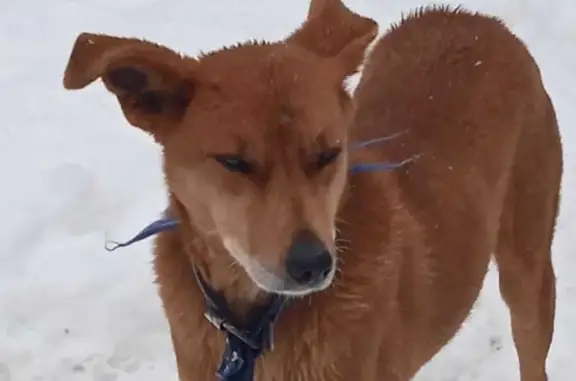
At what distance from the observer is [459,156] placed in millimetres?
4105

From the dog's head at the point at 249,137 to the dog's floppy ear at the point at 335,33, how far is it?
199 millimetres

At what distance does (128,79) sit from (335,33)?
2.48 feet

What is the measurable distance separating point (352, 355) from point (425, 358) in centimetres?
73

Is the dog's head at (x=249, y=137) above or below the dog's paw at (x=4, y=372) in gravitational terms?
above

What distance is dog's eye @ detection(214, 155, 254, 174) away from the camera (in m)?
3.13

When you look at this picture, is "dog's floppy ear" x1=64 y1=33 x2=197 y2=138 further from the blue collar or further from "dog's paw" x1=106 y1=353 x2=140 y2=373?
"dog's paw" x1=106 y1=353 x2=140 y2=373

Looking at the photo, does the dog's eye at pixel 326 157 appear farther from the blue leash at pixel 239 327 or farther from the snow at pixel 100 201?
the snow at pixel 100 201

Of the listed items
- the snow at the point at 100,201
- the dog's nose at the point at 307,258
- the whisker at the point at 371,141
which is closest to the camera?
the dog's nose at the point at 307,258

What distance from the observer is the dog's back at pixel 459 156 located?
13.0 ft

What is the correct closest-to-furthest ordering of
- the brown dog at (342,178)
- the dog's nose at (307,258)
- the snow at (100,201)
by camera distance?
the dog's nose at (307,258), the brown dog at (342,178), the snow at (100,201)

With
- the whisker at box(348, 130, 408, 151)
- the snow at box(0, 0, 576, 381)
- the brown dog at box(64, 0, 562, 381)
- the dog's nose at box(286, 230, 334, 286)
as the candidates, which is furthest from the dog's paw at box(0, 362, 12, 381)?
the dog's nose at box(286, 230, 334, 286)

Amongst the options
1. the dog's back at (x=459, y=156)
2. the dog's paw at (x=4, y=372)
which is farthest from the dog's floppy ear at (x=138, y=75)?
the dog's paw at (x=4, y=372)

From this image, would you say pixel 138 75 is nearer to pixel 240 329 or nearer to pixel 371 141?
pixel 240 329

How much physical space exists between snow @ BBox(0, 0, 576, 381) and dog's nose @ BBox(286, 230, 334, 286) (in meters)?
2.15
